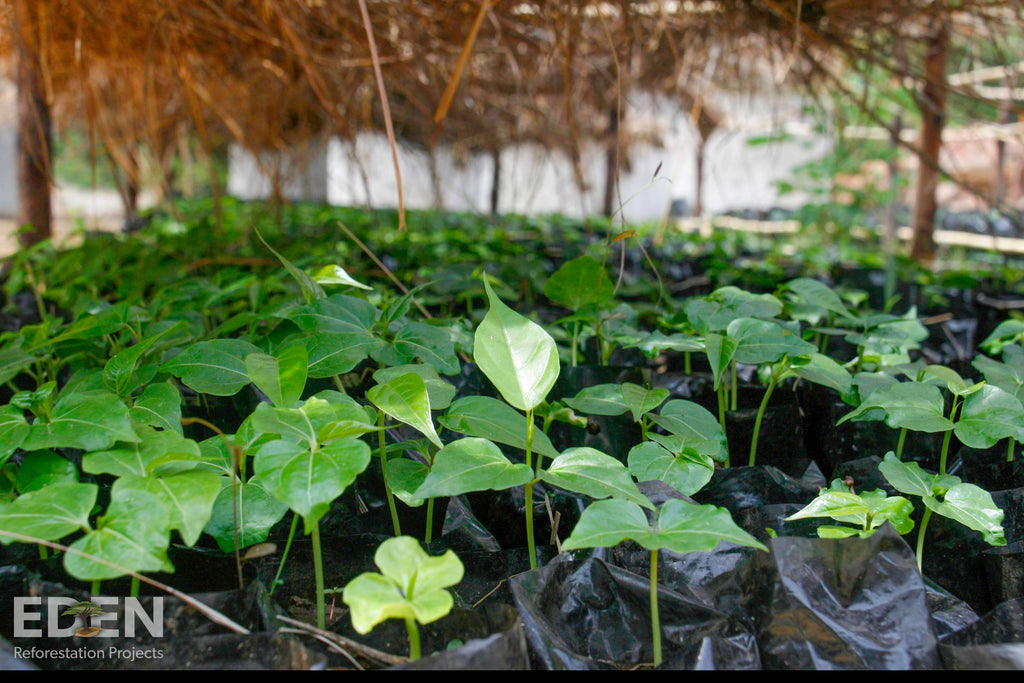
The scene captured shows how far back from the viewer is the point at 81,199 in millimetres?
15359

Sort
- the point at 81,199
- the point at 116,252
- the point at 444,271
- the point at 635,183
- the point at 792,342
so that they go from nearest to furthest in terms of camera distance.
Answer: the point at 792,342
the point at 444,271
the point at 116,252
the point at 635,183
the point at 81,199

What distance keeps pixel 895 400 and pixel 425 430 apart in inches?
18.2

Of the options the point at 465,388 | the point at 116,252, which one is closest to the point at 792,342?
the point at 465,388

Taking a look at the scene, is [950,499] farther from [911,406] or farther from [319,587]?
[319,587]

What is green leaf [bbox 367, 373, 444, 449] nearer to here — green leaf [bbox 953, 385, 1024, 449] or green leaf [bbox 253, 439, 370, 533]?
green leaf [bbox 253, 439, 370, 533]

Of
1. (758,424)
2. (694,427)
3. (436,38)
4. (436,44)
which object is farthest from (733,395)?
(436,44)

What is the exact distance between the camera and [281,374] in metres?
0.59

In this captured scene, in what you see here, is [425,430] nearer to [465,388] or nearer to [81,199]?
[465,388]

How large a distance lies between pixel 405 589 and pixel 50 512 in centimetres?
26

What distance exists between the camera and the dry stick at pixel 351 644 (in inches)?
18.8

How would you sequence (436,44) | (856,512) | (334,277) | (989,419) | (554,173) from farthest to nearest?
(554,173), (436,44), (334,277), (989,419), (856,512)

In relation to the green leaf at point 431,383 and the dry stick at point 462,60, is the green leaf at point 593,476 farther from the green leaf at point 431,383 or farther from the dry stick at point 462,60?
the dry stick at point 462,60

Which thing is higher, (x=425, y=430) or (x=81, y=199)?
(x=81, y=199)
